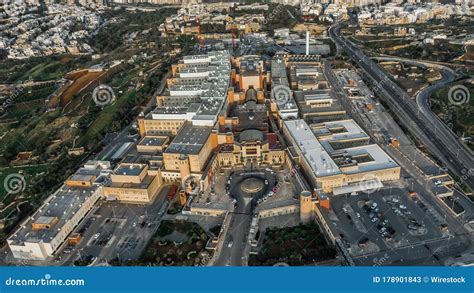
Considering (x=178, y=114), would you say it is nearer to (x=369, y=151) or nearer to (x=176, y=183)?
(x=176, y=183)

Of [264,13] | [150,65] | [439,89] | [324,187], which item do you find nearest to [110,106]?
[150,65]

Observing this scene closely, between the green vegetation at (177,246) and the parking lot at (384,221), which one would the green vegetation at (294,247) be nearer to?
the parking lot at (384,221)

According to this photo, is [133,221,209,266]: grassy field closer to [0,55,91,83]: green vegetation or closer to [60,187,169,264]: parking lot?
[60,187,169,264]: parking lot

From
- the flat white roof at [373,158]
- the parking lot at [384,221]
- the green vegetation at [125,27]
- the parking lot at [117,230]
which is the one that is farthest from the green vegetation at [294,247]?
the green vegetation at [125,27]

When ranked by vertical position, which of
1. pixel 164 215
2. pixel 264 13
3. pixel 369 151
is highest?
pixel 264 13

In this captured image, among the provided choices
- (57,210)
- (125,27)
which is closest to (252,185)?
(57,210)

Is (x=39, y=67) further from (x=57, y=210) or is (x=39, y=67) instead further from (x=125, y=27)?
(x=57, y=210)

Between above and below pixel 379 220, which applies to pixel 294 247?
below
